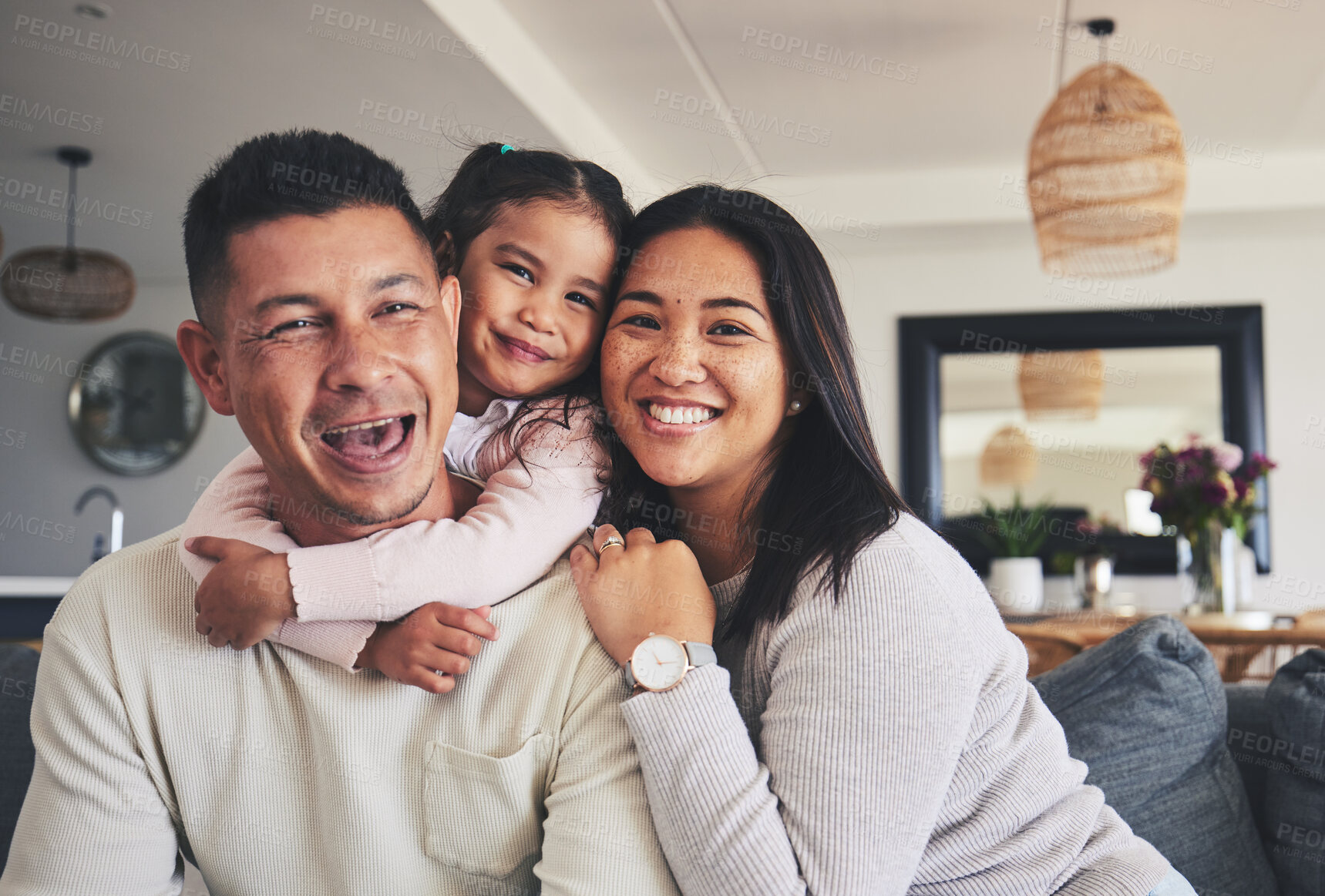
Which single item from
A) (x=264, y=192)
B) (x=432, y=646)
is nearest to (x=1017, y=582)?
(x=432, y=646)

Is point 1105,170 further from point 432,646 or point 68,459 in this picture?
point 68,459

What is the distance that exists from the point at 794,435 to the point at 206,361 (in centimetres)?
79

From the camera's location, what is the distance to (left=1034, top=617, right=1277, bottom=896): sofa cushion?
63.8 inches

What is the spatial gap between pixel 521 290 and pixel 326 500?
1.61ft

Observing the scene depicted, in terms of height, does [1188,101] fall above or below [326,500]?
above

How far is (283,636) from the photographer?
115 cm

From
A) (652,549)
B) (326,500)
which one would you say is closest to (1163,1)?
(652,549)

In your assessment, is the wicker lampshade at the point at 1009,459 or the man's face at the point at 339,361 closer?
the man's face at the point at 339,361

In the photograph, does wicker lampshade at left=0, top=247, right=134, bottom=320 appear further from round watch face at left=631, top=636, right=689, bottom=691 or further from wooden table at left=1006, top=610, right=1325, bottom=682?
round watch face at left=631, top=636, right=689, bottom=691

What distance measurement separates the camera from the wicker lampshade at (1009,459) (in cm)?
556

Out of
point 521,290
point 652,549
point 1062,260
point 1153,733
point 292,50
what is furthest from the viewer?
point 1062,260

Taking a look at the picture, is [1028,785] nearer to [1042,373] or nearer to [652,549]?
[652,549]

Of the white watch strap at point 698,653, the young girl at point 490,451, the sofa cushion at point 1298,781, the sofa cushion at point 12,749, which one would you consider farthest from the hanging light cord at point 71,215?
the sofa cushion at point 1298,781

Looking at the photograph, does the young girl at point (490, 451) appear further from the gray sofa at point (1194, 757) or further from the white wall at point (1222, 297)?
the white wall at point (1222, 297)
